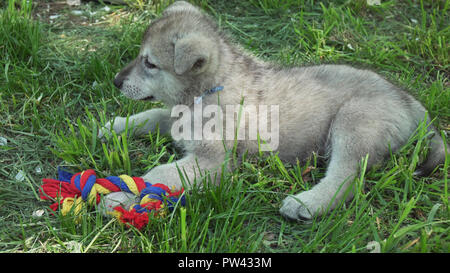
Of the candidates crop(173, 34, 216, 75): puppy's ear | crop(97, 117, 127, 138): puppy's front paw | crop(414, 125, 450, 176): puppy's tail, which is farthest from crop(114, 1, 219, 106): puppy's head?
crop(414, 125, 450, 176): puppy's tail

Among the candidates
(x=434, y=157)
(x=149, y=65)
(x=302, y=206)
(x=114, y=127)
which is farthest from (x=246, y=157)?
(x=434, y=157)

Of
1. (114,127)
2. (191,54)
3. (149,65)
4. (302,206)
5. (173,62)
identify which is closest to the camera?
(302,206)

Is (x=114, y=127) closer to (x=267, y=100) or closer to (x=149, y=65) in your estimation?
(x=149, y=65)

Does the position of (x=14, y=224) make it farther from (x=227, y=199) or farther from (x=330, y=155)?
(x=330, y=155)

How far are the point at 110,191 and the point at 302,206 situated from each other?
3.80ft

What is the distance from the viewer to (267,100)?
11.4 feet

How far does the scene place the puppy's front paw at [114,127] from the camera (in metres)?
3.53

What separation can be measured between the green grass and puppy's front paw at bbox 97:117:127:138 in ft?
0.22

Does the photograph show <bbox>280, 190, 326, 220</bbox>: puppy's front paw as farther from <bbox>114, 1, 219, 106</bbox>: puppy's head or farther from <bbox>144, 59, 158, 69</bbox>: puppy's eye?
<bbox>144, 59, 158, 69</bbox>: puppy's eye

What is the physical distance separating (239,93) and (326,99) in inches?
23.8

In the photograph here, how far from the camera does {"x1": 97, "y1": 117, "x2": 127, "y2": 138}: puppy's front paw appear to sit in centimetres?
353

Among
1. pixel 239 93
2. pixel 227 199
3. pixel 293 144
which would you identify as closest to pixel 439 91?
pixel 293 144

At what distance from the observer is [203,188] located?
116 inches

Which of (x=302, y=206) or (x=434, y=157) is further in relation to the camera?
(x=434, y=157)
